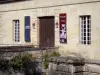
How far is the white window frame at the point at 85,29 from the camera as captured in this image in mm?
19587

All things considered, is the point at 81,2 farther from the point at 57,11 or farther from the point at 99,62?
the point at 99,62

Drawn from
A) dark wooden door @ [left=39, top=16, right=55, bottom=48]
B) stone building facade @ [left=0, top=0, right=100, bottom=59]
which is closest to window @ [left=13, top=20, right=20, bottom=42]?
stone building facade @ [left=0, top=0, right=100, bottom=59]

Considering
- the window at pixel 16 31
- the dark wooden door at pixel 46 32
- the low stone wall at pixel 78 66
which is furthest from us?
the window at pixel 16 31

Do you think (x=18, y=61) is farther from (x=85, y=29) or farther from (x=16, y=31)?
(x=16, y=31)

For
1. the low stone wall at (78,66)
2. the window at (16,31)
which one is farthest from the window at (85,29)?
the low stone wall at (78,66)

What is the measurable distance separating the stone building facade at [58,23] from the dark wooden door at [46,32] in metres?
0.07

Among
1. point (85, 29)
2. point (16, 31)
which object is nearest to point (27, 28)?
point (16, 31)

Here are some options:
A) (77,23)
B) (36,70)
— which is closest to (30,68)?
(36,70)

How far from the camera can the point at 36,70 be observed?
15.4m

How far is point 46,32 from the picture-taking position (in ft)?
74.0

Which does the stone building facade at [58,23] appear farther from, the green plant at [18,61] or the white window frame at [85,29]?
the green plant at [18,61]

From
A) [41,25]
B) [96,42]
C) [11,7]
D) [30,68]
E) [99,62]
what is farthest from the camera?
Answer: [11,7]

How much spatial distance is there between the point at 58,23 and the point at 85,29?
2208 millimetres

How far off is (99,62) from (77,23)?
838 centimetres
